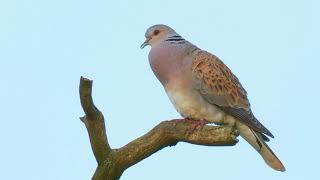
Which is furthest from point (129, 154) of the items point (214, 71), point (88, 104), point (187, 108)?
point (214, 71)

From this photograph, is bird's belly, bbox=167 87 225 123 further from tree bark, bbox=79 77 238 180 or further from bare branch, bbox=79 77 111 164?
bare branch, bbox=79 77 111 164

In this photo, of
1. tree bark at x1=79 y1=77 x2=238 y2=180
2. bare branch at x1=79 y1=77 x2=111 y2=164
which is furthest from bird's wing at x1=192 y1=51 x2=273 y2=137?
bare branch at x1=79 y1=77 x2=111 y2=164

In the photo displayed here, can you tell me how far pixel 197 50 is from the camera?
702 centimetres

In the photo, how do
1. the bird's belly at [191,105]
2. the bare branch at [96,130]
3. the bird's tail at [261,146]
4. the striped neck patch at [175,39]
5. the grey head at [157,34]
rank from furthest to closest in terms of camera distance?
the grey head at [157,34]
the striped neck patch at [175,39]
the bird's tail at [261,146]
the bird's belly at [191,105]
the bare branch at [96,130]

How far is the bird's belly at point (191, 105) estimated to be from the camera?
257 inches

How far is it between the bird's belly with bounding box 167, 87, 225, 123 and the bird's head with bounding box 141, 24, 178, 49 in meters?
0.84

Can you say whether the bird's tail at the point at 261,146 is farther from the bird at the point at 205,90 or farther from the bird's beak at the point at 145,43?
the bird's beak at the point at 145,43

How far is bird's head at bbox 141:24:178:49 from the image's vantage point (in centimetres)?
731

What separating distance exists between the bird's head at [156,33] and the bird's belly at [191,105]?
2.76 ft

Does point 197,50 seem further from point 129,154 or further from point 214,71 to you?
point 129,154

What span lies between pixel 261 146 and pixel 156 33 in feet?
5.29

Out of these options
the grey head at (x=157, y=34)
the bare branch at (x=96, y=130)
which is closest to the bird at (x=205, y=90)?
the grey head at (x=157, y=34)

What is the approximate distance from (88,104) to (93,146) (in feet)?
1.35

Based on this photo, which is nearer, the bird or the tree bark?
the tree bark
